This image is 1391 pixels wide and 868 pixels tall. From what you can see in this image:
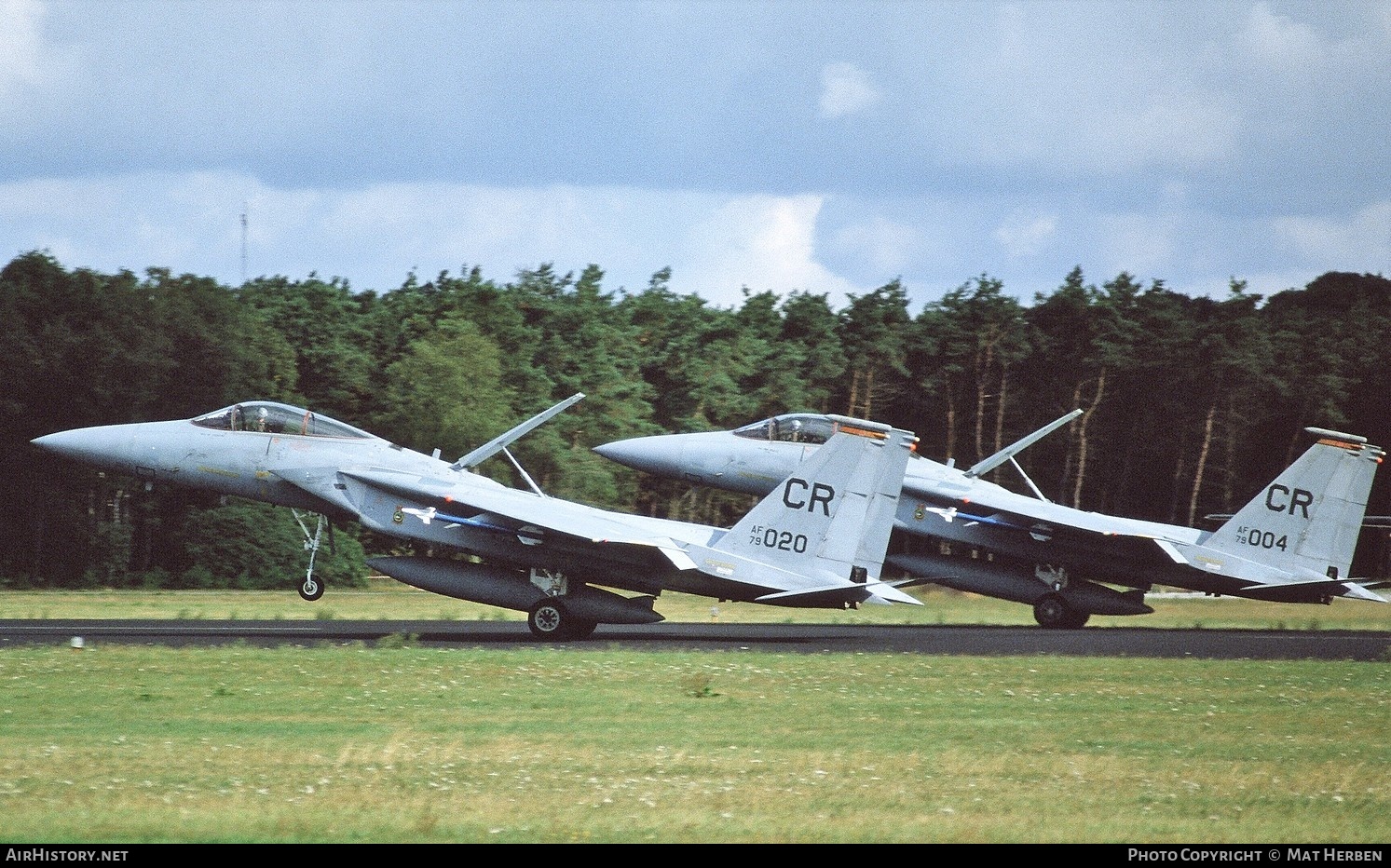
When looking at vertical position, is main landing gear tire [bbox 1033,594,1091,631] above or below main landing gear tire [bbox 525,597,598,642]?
above

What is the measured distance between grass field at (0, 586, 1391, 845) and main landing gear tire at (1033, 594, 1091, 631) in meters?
8.69

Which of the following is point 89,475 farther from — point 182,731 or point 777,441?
point 182,731

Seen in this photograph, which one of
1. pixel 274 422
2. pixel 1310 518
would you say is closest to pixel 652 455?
pixel 274 422

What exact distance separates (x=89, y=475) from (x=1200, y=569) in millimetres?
32958

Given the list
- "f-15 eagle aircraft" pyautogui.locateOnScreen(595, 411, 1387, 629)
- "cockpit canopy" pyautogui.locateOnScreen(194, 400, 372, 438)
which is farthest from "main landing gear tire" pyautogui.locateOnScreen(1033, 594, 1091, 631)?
"cockpit canopy" pyautogui.locateOnScreen(194, 400, 372, 438)

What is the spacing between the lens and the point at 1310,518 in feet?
93.7

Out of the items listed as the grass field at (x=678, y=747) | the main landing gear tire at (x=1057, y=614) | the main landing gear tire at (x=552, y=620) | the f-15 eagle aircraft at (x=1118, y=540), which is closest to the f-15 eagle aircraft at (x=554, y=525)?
the main landing gear tire at (x=552, y=620)

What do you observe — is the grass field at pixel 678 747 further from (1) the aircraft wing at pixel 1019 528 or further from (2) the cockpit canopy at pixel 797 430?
(1) the aircraft wing at pixel 1019 528

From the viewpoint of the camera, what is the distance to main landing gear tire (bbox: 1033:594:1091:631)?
29.0 m

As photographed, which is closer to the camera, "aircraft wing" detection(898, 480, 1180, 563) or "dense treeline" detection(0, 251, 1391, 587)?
"aircraft wing" detection(898, 480, 1180, 563)

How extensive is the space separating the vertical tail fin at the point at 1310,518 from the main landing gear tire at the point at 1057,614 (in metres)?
2.77

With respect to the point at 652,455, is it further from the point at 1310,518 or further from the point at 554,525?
the point at 1310,518

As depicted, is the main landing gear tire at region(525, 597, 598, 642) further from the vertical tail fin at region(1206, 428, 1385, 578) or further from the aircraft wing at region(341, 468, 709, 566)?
the vertical tail fin at region(1206, 428, 1385, 578)
